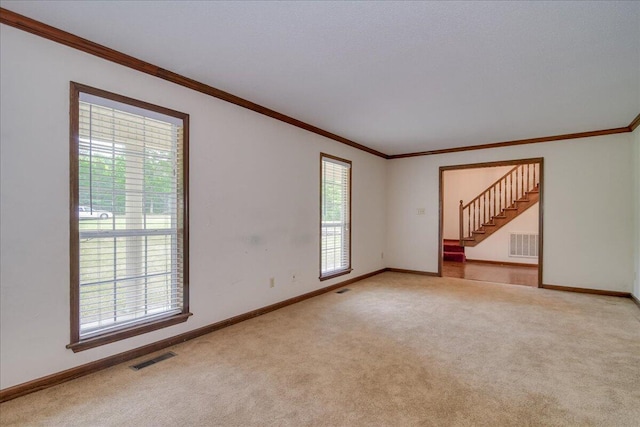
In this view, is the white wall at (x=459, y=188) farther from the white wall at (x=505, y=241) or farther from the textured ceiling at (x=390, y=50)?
the textured ceiling at (x=390, y=50)

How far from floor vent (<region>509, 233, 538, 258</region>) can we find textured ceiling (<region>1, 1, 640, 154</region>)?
437 centimetres

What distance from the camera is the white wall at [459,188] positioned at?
8.94 meters

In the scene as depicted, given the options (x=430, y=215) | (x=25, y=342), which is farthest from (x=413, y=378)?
(x=430, y=215)

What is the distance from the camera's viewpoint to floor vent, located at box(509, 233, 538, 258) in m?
7.79

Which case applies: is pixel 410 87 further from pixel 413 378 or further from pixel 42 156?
pixel 42 156

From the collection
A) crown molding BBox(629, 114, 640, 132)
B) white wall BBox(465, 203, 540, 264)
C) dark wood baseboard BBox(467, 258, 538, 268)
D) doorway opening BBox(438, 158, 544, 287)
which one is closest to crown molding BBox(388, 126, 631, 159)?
crown molding BBox(629, 114, 640, 132)

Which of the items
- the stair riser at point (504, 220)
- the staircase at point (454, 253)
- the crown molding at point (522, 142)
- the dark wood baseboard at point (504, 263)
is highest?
the crown molding at point (522, 142)

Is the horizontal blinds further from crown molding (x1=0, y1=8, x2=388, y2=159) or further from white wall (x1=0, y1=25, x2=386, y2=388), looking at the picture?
crown molding (x1=0, y1=8, x2=388, y2=159)

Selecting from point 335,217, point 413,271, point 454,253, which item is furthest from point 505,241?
point 335,217

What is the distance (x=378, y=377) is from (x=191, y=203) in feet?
7.43

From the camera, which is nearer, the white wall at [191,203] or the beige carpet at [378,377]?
the beige carpet at [378,377]

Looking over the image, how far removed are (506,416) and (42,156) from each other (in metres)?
3.48

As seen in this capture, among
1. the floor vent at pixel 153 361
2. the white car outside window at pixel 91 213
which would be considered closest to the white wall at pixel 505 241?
the floor vent at pixel 153 361

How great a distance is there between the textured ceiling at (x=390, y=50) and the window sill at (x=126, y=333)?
7.40ft
